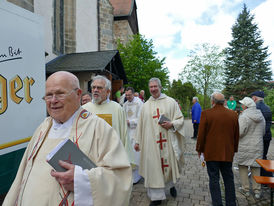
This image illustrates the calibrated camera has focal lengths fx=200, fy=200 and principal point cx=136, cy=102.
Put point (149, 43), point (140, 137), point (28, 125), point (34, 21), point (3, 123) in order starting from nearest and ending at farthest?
point (3, 123) → point (28, 125) → point (34, 21) → point (140, 137) → point (149, 43)

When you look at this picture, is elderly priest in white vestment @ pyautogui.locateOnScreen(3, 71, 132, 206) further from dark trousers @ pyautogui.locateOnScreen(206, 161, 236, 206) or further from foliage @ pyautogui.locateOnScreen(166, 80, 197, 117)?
foliage @ pyautogui.locateOnScreen(166, 80, 197, 117)

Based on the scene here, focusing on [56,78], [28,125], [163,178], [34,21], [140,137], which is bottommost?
[163,178]

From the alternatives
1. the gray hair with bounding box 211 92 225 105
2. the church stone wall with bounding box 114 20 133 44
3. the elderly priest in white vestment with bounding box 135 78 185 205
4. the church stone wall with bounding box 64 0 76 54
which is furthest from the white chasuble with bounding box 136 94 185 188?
the church stone wall with bounding box 114 20 133 44

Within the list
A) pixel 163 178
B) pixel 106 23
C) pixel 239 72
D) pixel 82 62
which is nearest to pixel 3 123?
pixel 163 178

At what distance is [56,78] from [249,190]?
4.20 metres

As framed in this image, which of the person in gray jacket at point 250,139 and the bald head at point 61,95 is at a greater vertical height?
the bald head at point 61,95

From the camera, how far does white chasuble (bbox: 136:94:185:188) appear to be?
11.6ft

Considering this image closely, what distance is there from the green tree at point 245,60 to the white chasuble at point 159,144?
21.3m

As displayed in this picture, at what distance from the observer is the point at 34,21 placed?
2.83m

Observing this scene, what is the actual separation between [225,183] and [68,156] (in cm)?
274

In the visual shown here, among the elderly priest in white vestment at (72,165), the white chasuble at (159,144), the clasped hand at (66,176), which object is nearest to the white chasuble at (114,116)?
the white chasuble at (159,144)

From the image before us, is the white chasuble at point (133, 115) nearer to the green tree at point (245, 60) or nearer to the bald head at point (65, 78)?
the bald head at point (65, 78)

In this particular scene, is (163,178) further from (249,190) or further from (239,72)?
(239,72)

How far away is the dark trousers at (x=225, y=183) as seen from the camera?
3.08 metres
